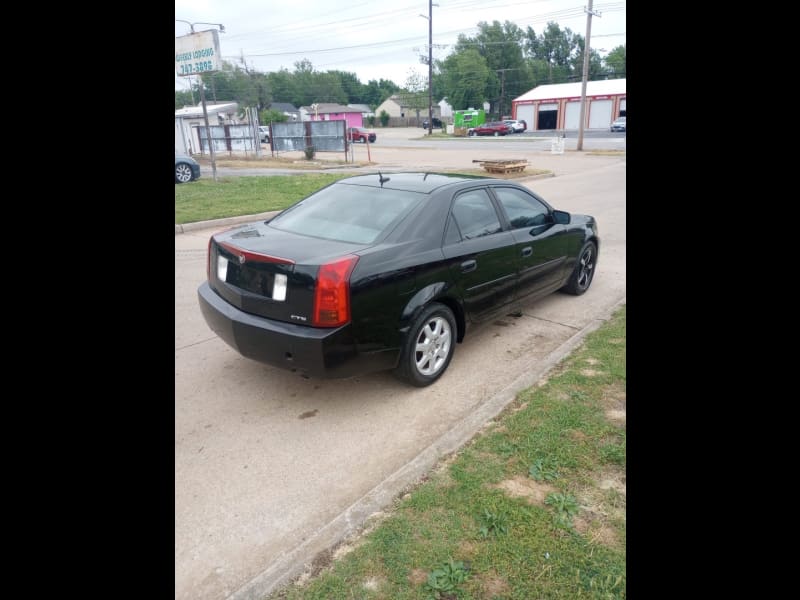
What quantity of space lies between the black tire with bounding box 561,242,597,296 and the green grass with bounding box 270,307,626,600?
2.81 metres

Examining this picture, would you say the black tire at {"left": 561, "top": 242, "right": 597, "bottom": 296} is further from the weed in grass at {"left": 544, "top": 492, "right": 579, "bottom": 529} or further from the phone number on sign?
the phone number on sign

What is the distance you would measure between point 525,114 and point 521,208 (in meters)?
67.2

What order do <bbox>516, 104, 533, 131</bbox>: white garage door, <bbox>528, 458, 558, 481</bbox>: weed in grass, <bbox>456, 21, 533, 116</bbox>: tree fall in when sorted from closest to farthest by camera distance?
<bbox>528, 458, 558, 481</bbox>: weed in grass
<bbox>516, 104, 533, 131</bbox>: white garage door
<bbox>456, 21, 533, 116</bbox>: tree

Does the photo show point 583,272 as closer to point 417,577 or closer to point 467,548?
point 467,548

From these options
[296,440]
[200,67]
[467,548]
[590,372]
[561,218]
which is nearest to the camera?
[467,548]

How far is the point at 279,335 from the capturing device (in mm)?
3451

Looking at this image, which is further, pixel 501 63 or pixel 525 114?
pixel 501 63

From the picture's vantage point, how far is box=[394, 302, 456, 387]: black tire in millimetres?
3857

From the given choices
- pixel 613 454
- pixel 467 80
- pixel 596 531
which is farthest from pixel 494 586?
pixel 467 80

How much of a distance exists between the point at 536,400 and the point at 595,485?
922 mm

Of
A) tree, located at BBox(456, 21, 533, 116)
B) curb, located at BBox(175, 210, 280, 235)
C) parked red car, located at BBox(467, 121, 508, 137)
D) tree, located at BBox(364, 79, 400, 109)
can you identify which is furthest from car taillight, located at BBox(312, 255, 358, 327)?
tree, located at BBox(364, 79, 400, 109)

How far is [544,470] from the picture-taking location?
3008mm
